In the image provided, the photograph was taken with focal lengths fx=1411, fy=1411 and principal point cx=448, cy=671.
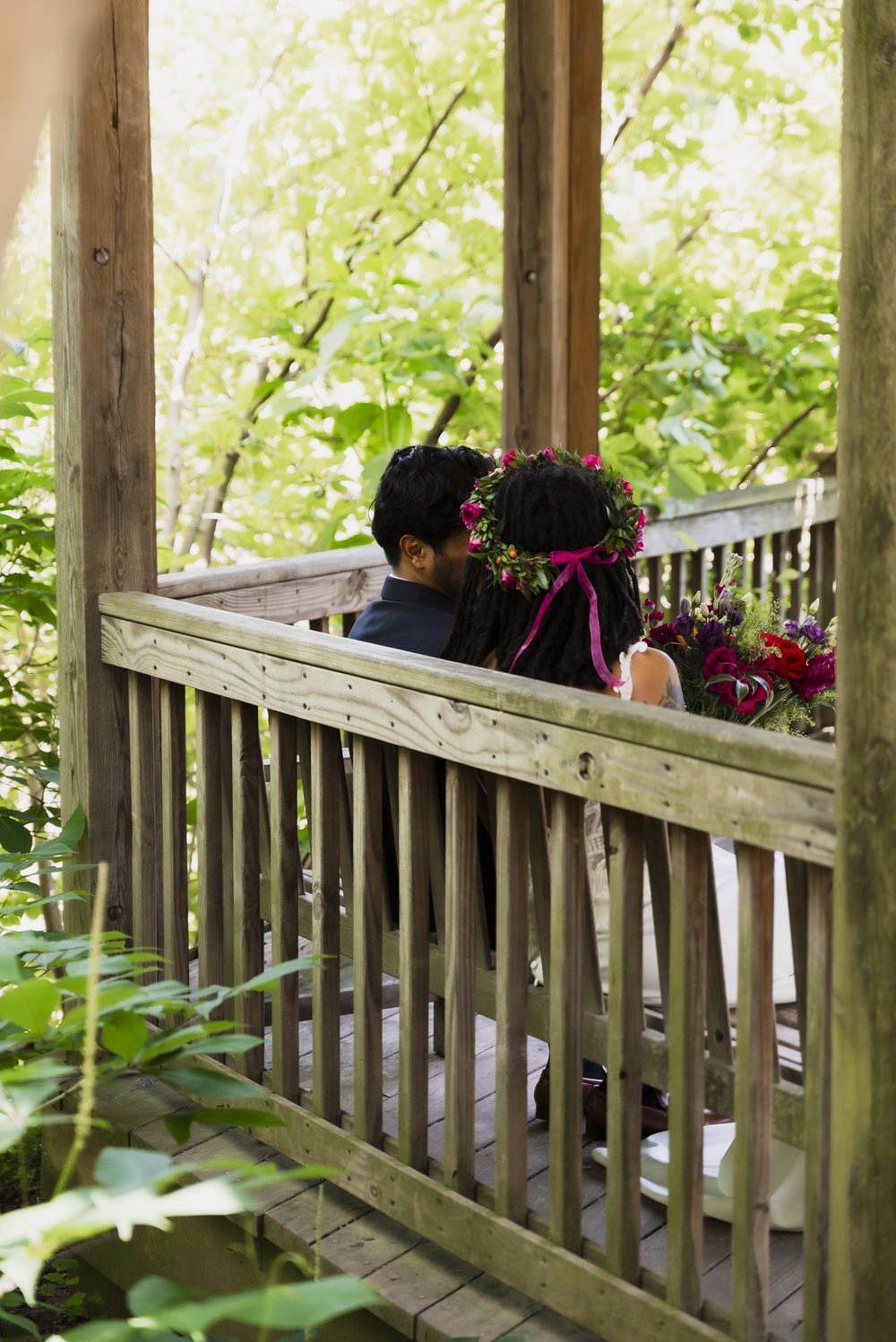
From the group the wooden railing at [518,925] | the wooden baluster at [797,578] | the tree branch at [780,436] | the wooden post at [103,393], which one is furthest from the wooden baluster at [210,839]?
the tree branch at [780,436]

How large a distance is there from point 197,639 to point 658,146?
4.53m

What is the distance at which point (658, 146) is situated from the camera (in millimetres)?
6289

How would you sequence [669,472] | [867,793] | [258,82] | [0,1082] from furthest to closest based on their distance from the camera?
1. [258,82]
2. [669,472]
3. [867,793]
4. [0,1082]

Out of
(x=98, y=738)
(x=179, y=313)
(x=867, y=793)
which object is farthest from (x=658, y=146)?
(x=867, y=793)

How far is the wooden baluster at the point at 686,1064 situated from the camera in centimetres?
182

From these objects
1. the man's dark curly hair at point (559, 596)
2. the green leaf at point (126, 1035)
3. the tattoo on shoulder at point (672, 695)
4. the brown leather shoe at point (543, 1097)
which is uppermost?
the man's dark curly hair at point (559, 596)

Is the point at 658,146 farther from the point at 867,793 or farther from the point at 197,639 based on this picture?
the point at 867,793

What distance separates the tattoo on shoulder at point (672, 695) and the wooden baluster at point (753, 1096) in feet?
2.75

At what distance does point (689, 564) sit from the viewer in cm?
517

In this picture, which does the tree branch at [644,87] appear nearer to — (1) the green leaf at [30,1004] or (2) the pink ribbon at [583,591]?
(2) the pink ribbon at [583,591]

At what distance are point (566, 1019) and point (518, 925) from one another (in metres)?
0.15

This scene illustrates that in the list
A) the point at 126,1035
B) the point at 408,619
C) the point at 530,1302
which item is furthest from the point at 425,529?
the point at 126,1035

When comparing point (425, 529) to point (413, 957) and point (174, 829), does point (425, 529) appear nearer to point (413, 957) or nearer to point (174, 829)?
point (174, 829)

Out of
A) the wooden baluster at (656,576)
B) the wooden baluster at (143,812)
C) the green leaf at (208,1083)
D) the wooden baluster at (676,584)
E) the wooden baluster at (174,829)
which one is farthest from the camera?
the wooden baluster at (676,584)
